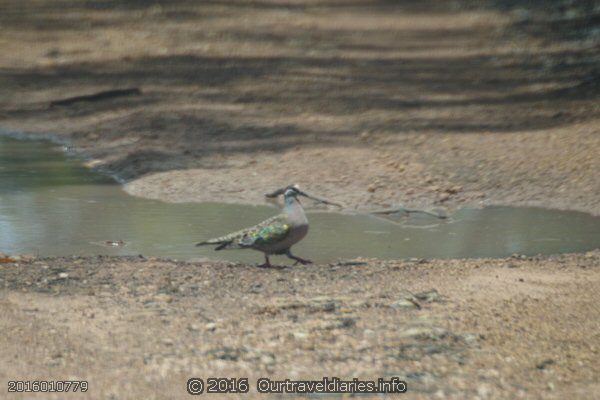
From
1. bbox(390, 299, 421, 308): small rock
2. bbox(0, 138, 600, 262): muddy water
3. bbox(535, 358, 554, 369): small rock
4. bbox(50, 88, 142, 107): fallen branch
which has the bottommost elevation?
bbox(50, 88, 142, 107): fallen branch

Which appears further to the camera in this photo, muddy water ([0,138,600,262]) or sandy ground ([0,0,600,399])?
muddy water ([0,138,600,262])

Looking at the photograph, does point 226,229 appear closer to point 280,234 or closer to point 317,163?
point 280,234

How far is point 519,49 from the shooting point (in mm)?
15992

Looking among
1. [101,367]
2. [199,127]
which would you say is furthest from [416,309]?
[199,127]

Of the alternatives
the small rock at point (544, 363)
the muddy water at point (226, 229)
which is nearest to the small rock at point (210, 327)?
the small rock at point (544, 363)

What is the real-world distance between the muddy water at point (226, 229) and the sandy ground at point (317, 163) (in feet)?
1.43

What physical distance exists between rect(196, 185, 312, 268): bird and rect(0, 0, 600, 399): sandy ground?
0.75ft

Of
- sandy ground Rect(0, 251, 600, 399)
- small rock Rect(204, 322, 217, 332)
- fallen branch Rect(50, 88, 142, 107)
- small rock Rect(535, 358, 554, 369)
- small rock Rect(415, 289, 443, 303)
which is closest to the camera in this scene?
sandy ground Rect(0, 251, 600, 399)

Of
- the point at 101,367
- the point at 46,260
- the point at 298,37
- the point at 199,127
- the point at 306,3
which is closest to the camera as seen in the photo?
the point at 101,367

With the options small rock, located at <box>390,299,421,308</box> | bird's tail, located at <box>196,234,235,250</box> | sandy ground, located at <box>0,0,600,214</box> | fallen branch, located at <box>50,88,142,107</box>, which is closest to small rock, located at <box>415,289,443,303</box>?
small rock, located at <box>390,299,421,308</box>

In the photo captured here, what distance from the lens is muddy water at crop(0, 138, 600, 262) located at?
8586mm

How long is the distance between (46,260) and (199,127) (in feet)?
17.3

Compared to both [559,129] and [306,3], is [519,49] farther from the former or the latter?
[306,3]

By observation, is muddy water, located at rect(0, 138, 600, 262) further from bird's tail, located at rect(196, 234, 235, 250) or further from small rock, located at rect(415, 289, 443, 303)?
small rock, located at rect(415, 289, 443, 303)
